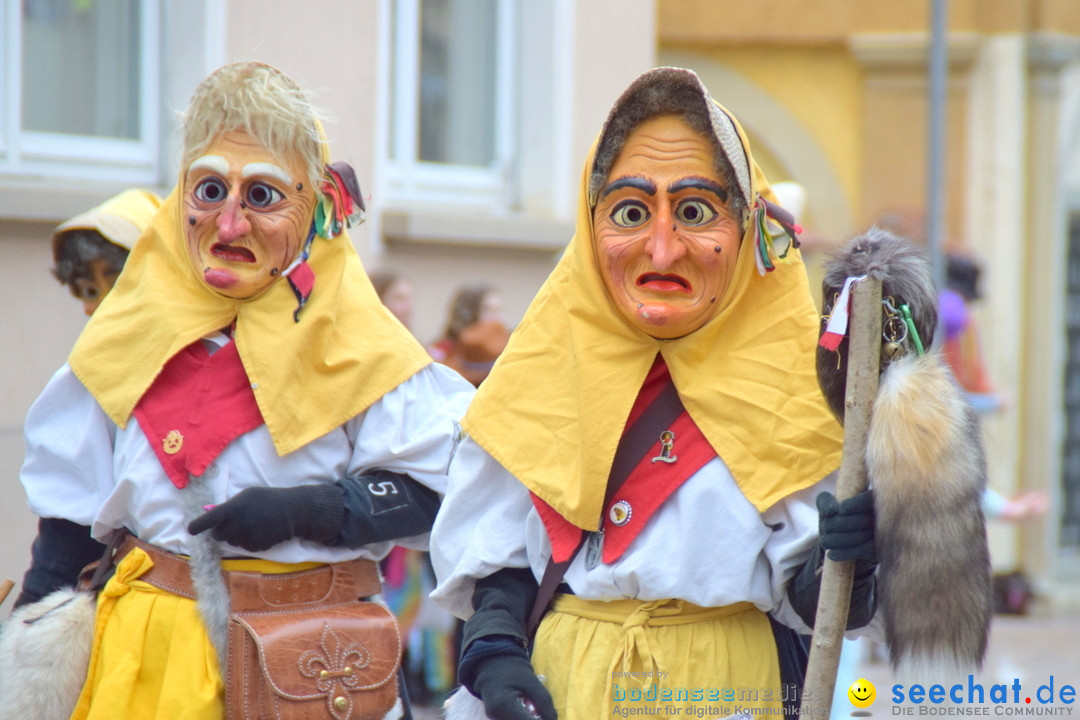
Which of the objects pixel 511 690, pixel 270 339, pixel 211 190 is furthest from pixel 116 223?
pixel 511 690

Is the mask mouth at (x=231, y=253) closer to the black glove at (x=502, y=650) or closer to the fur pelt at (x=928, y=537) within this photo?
the black glove at (x=502, y=650)

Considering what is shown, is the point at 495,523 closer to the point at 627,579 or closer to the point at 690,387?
the point at 627,579

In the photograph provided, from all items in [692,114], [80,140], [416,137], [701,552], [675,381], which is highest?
[416,137]

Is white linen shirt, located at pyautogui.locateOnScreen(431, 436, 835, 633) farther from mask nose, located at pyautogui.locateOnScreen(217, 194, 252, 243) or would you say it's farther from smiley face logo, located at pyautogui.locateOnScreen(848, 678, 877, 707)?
mask nose, located at pyautogui.locateOnScreen(217, 194, 252, 243)

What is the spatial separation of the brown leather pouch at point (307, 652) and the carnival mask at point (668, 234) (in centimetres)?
90

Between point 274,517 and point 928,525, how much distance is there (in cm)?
128

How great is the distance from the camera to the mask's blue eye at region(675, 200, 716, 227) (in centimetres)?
249

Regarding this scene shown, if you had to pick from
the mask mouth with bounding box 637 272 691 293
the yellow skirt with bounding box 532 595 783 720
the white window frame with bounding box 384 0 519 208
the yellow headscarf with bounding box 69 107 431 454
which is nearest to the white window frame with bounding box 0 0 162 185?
the white window frame with bounding box 384 0 519 208

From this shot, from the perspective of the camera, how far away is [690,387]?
2.46 meters

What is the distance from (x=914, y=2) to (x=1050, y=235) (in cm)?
184

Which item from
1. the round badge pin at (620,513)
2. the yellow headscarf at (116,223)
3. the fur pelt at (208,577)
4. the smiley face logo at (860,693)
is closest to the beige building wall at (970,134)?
the smiley face logo at (860,693)

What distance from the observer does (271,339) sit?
281 cm

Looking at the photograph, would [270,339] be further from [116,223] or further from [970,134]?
[970,134]

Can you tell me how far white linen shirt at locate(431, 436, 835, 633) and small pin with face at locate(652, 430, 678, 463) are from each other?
2.2 inches
